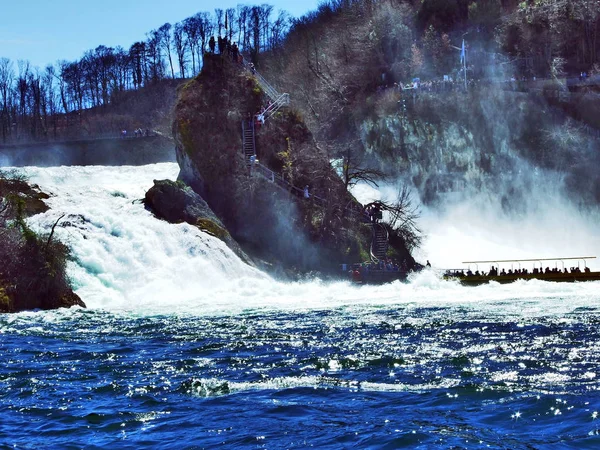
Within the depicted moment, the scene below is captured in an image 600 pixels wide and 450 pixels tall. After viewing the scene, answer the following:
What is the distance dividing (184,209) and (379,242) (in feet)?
48.0

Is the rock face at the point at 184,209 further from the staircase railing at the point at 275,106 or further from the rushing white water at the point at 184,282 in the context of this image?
the staircase railing at the point at 275,106

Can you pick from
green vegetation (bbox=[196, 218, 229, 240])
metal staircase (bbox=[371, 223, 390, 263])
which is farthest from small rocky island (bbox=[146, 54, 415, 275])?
green vegetation (bbox=[196, 218, 229, 240])

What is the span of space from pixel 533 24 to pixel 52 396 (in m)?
89.2

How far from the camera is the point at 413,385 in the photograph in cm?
2286

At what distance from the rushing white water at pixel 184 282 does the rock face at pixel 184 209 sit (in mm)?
1000

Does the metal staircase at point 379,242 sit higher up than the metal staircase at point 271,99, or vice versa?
the metal staircase at point 271,99

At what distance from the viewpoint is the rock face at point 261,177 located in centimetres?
6047

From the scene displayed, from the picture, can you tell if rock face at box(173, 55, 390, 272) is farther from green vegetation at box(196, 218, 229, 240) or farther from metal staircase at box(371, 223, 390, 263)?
green vegetation at box(196, 218, 229, 240)

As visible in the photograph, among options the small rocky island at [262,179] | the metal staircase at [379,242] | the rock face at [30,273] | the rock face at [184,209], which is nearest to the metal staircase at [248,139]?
the small rocky island at [262,179]

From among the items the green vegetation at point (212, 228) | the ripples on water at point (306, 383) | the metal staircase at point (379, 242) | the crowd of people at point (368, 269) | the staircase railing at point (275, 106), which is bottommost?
the ripples on water at point (306, 383)

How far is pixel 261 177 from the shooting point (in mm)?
61500

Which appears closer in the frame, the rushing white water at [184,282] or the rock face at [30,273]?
the rock face at [30,273]

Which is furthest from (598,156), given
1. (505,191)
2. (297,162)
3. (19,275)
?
(19,275)

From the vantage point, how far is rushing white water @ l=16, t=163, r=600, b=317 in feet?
142
